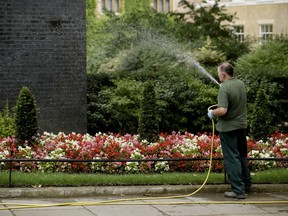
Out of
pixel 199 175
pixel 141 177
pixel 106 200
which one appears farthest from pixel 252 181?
pixel 106 200

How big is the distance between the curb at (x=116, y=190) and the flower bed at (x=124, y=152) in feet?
4.36

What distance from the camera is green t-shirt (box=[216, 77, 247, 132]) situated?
12.6 metres

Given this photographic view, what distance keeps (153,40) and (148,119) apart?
41.0 ft

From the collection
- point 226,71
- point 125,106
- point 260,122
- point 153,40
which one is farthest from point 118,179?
point 153,40

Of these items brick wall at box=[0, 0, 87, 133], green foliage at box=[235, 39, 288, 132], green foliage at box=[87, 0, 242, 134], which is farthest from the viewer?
green foliage at box=[235, 39, 288, 132]

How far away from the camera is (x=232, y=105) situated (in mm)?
12664

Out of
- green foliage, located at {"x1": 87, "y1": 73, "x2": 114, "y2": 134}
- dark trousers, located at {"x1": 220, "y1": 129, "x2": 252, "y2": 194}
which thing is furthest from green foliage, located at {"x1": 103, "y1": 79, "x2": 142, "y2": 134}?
dark trousers, located at {"x1": 220, "y1": 129, "x2": 252, "y2": 194}

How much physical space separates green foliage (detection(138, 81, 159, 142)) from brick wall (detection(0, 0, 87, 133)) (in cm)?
416

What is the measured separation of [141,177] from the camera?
13469 mm

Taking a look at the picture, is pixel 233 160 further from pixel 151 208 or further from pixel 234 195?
pixel 151 208

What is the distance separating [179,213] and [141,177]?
88.1 inches

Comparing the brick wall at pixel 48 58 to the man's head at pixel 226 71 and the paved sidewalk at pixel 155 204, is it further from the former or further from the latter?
the man's head at pixel 226 71

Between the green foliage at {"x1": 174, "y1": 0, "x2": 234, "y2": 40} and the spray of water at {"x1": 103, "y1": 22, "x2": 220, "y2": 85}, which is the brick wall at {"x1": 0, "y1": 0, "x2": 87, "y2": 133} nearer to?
the spray of water at {"x1": 103, "y1": 22, "x2": 220, "y2": 85}

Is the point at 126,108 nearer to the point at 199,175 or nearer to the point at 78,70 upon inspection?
the point at 78,70
